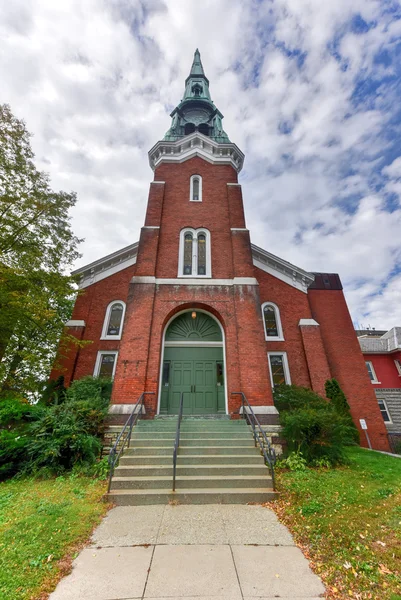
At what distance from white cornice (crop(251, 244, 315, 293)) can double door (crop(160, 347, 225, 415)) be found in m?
6.07

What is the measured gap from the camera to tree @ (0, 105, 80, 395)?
9250 mm

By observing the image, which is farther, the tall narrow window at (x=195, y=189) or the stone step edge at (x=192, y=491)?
the tall narrow window at (x=195, y=189)

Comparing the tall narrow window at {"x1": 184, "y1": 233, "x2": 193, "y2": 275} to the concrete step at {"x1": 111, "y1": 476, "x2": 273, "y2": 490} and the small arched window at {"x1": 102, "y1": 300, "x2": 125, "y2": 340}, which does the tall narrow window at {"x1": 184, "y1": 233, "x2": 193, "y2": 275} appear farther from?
the concrete step at {"x1": 111, "y1": 476, "x2": 273, "y2": 490}

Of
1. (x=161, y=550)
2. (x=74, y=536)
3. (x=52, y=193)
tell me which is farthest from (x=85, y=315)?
(x=161, y=550)

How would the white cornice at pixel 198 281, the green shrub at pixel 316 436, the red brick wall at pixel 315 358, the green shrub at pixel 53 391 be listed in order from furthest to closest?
1. the red brick wall at pixel 315 358
2. the white cornice at pixel 198 281
3. the green shrub at pixel 53 391
4. the green shrub at pixel 316 436

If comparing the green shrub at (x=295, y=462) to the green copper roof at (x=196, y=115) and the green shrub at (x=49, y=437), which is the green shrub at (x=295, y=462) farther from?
the green copper roof at (x=196, y=115)

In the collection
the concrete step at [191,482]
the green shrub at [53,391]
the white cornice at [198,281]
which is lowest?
the concrete step at [191,482]

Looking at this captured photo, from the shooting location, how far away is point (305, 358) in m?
12.2

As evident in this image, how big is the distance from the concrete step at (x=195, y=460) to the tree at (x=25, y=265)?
225 inches

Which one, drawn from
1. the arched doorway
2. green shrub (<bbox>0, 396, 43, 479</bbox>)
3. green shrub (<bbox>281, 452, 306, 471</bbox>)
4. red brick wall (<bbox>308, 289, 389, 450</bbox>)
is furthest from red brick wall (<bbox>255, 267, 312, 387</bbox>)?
green shrub (<bbox>0, 396, 43, 479</bbox>)

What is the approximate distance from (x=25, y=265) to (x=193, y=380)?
7.95 m

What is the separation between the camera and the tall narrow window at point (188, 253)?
1173 centimetres

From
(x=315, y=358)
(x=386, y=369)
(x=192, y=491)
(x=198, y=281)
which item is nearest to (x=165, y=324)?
(x=198, y=281)

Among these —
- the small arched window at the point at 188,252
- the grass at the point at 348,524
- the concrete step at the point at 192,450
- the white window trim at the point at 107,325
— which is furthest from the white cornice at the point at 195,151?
the grass at the point at 348,524
